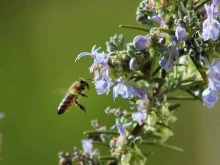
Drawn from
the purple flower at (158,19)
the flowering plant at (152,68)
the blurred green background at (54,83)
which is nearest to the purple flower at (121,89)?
the flowering plant at (152,68)

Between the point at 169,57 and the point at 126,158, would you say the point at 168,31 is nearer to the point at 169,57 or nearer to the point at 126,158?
the point at 169,57

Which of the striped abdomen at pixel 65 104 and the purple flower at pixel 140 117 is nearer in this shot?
the purple flower at pixel 140 117

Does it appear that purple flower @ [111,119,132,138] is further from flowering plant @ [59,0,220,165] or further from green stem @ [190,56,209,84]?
green stem @ [190,56,209,84]

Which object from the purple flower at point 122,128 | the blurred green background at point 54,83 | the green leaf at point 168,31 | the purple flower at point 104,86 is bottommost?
the purple flower at point 122,128

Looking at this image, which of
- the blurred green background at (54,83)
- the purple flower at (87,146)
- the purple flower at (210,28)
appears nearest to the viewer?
the purple flower at (210,28)

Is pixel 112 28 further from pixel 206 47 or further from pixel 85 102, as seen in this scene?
pixel 206 47

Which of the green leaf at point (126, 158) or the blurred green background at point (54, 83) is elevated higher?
the blurred green background at point (54, 83)

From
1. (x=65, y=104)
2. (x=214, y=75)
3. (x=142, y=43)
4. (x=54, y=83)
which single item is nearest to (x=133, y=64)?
(x=142, y=43)

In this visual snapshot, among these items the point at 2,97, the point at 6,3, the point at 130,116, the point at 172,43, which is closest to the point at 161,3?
the point at 172,43

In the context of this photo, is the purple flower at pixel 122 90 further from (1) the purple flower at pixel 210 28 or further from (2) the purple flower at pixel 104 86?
(1) the purple flower at pixel 210 28

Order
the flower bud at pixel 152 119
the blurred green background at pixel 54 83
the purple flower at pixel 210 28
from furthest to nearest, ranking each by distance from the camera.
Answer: the blurred green background at pixel 54 83
the flower bud at pixel 152 119
the purple flower at pixel 210 28
